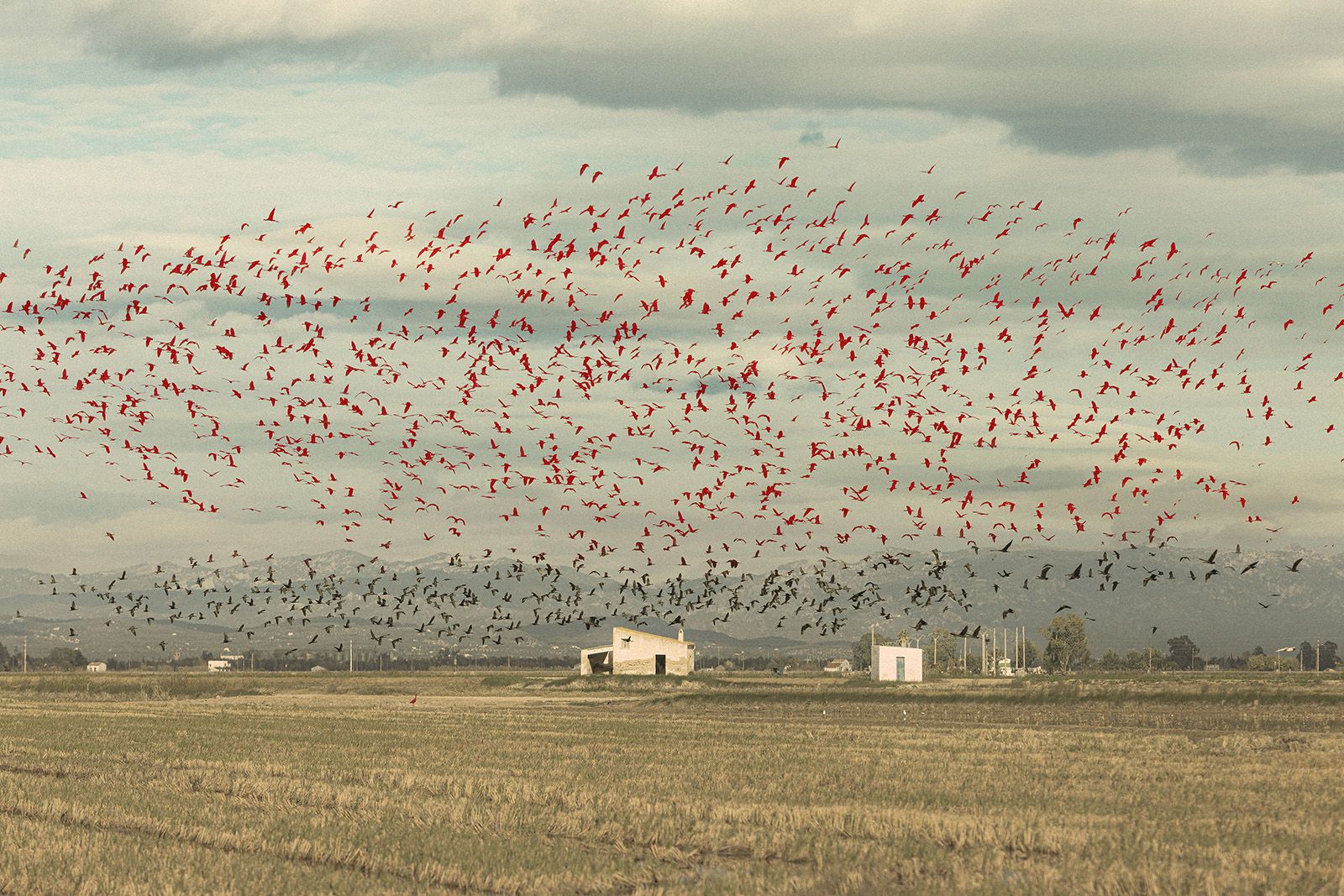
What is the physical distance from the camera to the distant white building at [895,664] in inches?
5428

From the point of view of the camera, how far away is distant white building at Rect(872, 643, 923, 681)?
138 metres

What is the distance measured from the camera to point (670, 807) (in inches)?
1232

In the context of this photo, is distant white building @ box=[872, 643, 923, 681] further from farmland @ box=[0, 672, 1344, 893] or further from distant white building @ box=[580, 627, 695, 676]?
farmland @ box=[0, 672, 1344, 893]

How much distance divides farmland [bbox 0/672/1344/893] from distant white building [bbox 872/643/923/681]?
7133cm

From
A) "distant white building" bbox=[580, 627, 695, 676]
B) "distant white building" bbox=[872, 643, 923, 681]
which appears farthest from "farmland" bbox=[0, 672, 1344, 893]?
"distant white building" bbox=[580, 627, 695, 676]

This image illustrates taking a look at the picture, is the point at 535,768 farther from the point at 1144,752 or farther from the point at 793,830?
the point at 1144,752

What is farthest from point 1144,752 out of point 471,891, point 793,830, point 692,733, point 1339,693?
point 1339,693

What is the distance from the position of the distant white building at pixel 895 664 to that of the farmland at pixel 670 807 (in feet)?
234

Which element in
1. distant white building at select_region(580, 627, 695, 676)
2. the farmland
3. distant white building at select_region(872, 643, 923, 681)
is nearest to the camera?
the farmland

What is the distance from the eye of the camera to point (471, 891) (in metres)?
22.7

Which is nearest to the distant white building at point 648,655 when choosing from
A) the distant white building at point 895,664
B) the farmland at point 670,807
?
the distant white building at point 895,664

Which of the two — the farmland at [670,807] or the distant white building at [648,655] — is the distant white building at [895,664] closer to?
the distant white building at [648,655]

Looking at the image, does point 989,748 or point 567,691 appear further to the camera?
point 567,691

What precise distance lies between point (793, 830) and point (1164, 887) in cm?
815
